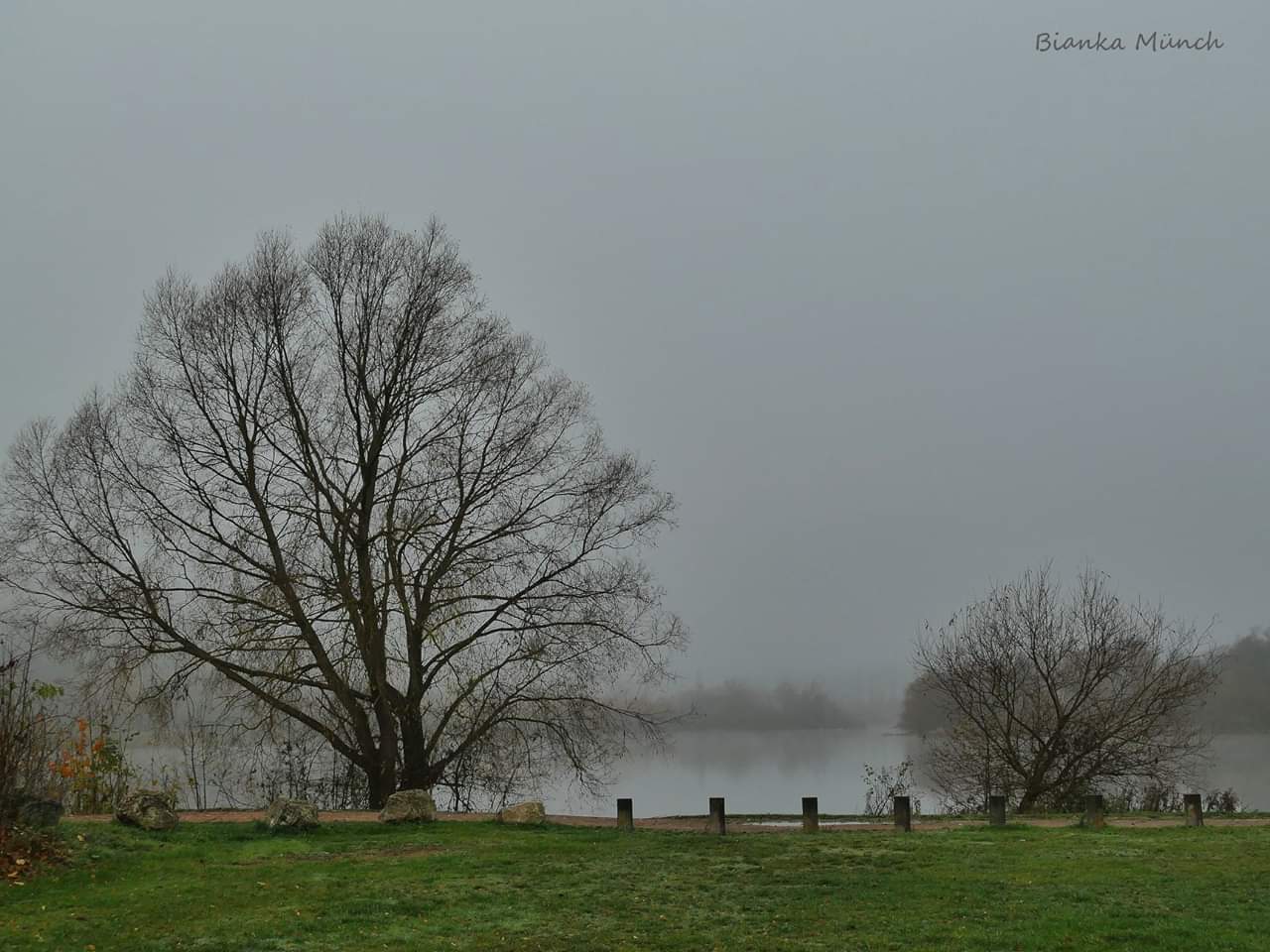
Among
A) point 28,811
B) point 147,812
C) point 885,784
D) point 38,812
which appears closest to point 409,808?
point 147,812

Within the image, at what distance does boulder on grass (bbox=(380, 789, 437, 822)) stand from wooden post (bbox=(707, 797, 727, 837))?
15.6ft

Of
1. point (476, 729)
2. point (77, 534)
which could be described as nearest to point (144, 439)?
point (77, 534)

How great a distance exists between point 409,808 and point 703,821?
18.1ft

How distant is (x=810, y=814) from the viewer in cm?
1725

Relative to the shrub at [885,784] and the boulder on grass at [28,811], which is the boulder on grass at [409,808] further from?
the shrub at [885,784]

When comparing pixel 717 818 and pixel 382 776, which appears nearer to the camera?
pixel 717 818

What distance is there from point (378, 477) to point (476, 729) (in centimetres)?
570

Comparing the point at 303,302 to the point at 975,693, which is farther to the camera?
the point at 975,693

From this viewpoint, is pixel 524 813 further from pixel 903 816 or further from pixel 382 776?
pixel 903 816

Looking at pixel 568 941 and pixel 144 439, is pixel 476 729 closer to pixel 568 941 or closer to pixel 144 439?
pixel 144 439

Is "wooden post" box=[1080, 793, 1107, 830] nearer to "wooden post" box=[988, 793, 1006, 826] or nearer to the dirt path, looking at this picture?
the dirt path

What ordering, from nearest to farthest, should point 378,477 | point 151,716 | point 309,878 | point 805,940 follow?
point 805,940 < point 309,878 < point 151,716 < point 378,477

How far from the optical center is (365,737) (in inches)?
858

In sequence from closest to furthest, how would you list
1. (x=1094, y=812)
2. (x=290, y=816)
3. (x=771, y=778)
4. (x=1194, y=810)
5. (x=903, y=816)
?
1. (x=290, y=816)
2. (x=903, y=816)
3. (x=1094, y=812)
4. (x=1194, y=810)
5. (x=771, y=778)
